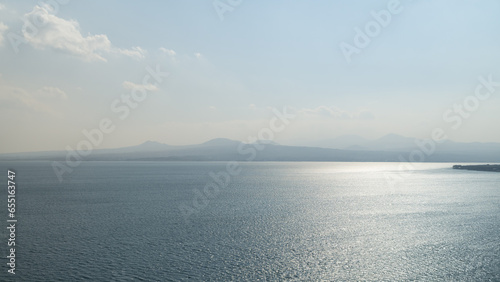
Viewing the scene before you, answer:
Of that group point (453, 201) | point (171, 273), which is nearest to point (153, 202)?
point (171, 273)

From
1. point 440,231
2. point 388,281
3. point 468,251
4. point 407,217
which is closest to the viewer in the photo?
point 388,281

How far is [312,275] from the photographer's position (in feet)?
83.9

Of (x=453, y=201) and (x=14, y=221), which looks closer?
(x=14, y=221)

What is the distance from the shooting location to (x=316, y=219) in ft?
159

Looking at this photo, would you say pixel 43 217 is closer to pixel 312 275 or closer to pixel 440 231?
pixel 312 275

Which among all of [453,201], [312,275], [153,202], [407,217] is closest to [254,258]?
[312,275]

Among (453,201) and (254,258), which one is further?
(453,201)

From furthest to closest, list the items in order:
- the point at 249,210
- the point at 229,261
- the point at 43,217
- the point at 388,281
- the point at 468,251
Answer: the point at 249,210 < the point at 43,217 < the point at 468,251 < the point at 229,261 < the point at 388,281

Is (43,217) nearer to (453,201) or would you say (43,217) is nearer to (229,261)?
(229,261)

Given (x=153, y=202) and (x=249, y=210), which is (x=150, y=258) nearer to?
(x=249, y=210)

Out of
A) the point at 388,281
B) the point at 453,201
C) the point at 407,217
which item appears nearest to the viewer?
the point at 388,281

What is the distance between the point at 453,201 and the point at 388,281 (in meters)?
55.4

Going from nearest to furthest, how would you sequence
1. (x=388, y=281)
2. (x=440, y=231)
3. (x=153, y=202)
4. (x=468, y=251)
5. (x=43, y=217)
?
(x=388, y=281) < (x=468, y=251) < (x=440, y=231) < (x=43, y=217) < (x=153, y=202)

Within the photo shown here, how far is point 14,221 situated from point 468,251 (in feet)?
167
